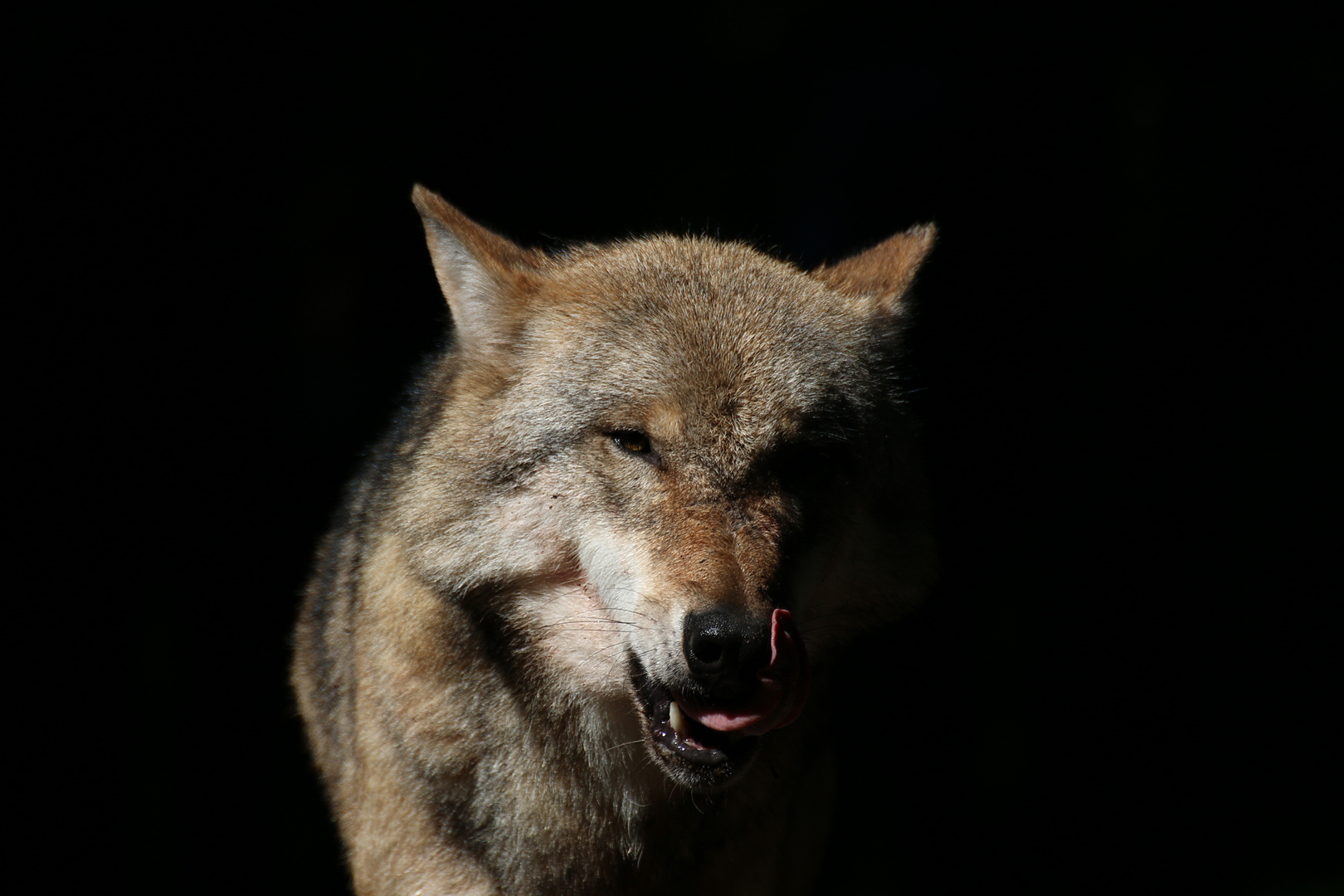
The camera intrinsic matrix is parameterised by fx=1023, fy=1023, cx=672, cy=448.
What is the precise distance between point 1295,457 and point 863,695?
272 cm

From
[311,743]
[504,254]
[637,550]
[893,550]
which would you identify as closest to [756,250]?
[504,254]

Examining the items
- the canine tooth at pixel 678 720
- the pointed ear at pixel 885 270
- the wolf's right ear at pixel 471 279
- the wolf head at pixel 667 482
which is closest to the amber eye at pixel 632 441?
the wolf head at pixel 667 482

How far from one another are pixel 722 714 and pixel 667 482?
0.51 meters

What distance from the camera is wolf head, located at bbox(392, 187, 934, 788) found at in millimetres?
2125

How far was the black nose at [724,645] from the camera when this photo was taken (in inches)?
78.5

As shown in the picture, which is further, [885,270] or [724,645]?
[885,270]

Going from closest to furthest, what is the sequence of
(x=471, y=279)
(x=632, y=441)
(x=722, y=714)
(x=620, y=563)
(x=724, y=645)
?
1. (x=724, y=645)
2. (x=722, y=714)
3. (x=620, y=563)
4. (x=632, y=441)
5. (x=471, y=279)

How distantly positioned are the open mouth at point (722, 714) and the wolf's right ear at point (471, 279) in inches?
36.9

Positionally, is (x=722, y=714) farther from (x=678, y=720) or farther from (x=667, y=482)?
(x=667, y=482)

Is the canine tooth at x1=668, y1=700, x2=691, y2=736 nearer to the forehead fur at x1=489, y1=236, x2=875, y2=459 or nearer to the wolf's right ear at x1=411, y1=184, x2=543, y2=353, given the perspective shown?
the forehead fur at x1=489, y1=236, x2=875, y2=459

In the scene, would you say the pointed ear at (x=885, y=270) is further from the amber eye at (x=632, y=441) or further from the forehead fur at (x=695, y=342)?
the amber eye at (x=632, y=441)

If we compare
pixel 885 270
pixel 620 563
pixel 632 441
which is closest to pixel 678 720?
pixel 620 563

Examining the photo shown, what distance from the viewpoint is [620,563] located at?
7.32 ft

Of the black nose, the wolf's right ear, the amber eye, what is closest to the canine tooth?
the black nose
